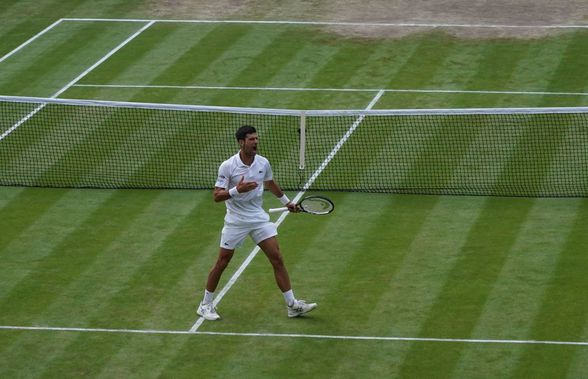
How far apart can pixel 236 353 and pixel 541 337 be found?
359cm

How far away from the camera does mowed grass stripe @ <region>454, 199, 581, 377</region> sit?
15906 mm

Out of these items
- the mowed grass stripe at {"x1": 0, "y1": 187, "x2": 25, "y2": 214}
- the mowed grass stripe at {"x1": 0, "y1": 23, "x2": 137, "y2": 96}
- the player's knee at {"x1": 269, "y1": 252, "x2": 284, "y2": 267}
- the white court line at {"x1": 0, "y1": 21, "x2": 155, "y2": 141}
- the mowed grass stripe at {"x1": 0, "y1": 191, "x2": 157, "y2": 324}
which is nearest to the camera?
the player's knee at {"x1": 269, "y1": 252, "x2": 284, "y2": 267}

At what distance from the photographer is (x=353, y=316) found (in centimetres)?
1727

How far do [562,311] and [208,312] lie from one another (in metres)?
4.36

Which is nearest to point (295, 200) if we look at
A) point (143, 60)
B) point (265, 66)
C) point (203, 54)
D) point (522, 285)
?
point (522, 285)

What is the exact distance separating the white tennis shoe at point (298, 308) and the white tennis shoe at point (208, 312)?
2.98ft

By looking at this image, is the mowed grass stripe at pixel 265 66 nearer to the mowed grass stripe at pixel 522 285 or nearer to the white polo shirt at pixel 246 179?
the mowed grass stripe at pixel 522 285

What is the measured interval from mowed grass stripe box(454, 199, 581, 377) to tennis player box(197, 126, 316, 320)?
7.46ft

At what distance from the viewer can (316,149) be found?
24.3 metres

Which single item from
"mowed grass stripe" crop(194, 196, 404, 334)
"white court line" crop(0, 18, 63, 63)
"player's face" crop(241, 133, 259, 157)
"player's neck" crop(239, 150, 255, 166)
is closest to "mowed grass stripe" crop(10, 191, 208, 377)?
"mowed grass stripe" crop(194, 196, 404, 334)

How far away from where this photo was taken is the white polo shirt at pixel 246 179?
666 inches

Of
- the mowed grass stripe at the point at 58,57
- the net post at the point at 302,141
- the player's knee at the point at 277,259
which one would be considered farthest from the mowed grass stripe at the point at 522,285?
the mowed grass stripe at the point at 58,57

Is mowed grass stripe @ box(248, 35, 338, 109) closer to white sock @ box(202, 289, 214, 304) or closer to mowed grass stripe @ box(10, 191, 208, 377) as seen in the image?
mowed grass stripe @ box(10, 191, 208, 377)

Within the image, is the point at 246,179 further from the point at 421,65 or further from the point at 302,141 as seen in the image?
the point at 421,65
